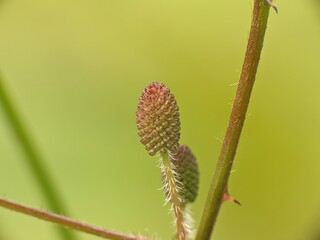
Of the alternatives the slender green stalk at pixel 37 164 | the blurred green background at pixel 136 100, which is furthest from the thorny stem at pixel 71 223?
the blurred green background at pixel 136 100

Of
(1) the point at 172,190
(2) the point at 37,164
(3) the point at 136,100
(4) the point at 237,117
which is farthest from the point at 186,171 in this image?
(3) the point at 136,100

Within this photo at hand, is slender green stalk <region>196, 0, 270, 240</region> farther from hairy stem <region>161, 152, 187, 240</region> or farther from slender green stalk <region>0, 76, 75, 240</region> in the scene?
slender green stalk <region>0, 76, 75, 240</region>

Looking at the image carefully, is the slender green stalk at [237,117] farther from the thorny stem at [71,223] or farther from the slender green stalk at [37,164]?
the slender green stalk at [37,164]

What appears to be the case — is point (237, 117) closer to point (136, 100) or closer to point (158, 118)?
point (158, 118)

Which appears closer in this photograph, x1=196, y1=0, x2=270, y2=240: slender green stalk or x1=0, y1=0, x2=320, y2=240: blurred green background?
x1=196, y1=0, x2=270, y2=240: slender green stalk

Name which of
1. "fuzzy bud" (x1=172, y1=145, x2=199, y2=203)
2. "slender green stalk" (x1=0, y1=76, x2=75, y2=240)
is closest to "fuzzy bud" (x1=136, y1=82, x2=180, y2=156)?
"fuzzy bud" (x1=172, y1=145, x2=199, y2=203)

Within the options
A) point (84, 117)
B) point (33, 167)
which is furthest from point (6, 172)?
point (33, 167)
